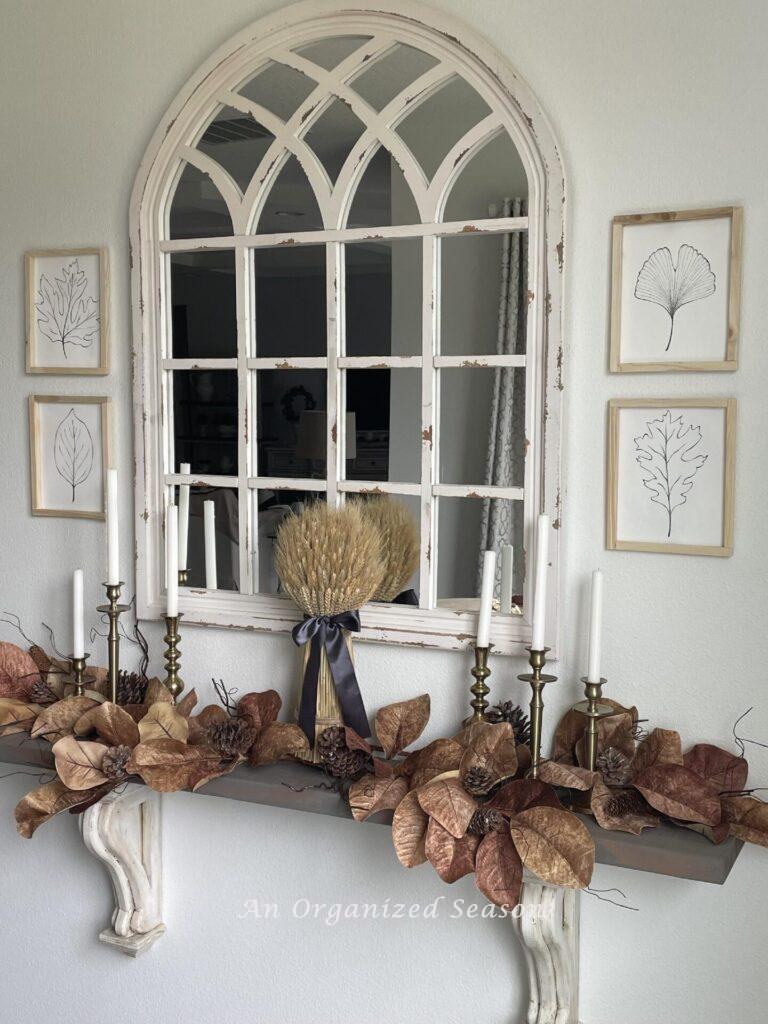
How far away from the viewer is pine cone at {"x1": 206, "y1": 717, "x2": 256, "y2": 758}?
1.73 meters

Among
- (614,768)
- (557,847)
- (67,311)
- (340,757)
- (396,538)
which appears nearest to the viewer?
(557,847)

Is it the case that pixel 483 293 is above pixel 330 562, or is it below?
above

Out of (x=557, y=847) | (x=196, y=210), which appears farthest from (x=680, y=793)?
(x=196, y=210)

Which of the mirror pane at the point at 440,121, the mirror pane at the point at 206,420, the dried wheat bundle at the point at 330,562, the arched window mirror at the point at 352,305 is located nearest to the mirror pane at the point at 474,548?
the arched window mirror at the point at 352,305

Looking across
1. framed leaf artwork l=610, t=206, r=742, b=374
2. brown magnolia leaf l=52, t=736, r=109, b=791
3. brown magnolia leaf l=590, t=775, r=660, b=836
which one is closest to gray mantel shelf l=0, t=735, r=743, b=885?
brown magnolia leaf l=590, t=775, r=660, b=836

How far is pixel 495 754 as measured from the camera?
1561 millimetres

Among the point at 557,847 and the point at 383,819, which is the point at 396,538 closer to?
the point at 383,819

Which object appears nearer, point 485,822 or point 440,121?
point 485,822

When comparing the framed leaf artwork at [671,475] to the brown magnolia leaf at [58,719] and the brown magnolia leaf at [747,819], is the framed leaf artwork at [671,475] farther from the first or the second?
the brown magnolia leaf at [58,719]

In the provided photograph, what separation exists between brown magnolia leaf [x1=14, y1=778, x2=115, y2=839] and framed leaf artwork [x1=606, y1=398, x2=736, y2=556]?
3.16ft

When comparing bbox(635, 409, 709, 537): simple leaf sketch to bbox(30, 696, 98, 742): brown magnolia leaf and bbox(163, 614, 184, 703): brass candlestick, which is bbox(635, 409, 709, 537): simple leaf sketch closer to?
bbox(163, 614, 184, 703): brass candlestick

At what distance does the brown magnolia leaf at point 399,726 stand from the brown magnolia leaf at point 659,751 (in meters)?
0.36

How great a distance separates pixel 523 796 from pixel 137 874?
859 millimetres

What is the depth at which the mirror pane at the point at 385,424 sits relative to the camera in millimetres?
1748
